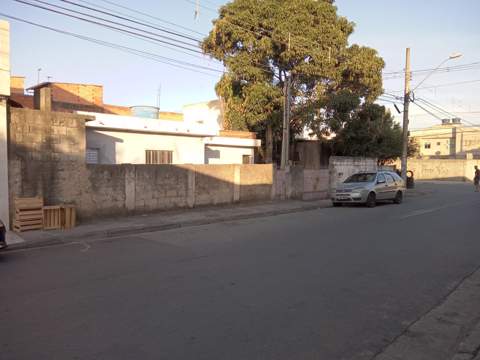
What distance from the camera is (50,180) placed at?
40.0ft

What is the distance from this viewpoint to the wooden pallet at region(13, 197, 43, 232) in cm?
1099

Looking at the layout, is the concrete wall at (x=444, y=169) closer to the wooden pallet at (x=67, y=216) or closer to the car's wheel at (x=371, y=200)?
the car's wheel at (x=371, y=200)

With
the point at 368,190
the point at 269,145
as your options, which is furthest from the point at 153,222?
the point at 269,145

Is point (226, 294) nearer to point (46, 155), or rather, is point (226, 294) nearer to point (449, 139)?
point (46, 155)

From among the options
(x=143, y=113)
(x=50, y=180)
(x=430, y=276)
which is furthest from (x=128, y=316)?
(x=143, y=113)

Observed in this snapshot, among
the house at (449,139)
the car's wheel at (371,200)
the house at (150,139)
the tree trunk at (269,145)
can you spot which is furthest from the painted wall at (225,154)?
the house at (449,139)

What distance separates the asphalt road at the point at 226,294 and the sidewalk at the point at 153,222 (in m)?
0.77

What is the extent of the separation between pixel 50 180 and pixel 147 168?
11.0ft

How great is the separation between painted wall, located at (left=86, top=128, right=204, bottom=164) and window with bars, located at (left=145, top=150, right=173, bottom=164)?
167 mm

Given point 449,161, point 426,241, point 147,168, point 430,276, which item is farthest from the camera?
point 449,161

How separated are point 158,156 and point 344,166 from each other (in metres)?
11.0

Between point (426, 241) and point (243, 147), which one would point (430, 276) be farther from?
point (243, 147)

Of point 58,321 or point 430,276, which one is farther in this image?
point 430,276

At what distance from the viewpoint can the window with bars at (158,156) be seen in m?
20.3
